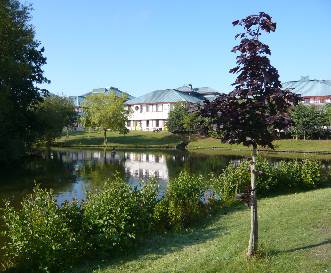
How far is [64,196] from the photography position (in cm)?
2628

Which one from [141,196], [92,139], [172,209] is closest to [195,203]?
[172,209]

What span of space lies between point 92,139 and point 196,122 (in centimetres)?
7614

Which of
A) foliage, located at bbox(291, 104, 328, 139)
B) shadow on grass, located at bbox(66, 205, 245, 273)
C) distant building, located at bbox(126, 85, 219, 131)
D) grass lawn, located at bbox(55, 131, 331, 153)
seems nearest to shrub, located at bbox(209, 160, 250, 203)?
shadow on grass, located at bbox(66, 205, 245, 273)

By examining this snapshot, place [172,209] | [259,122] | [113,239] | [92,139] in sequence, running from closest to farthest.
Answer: [259,122]
[113,239]
[172,209]
[92,139]

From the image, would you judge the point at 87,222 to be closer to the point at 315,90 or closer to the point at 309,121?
the point at 309,121

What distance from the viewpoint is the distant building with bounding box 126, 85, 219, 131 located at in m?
104

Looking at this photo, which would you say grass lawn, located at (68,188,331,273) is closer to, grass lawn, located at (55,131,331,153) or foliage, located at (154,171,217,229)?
foliage, located at (154,171,217,229)

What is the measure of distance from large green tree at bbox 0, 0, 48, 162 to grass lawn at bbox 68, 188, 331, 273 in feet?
103

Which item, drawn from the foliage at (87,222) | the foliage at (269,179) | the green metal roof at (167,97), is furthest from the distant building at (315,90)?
the foliage at (87,222)

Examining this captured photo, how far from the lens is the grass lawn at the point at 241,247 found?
963 centimetres

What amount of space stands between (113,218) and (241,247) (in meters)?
3.79

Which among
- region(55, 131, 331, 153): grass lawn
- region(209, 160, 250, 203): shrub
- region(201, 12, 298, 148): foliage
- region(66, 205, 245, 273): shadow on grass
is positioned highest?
region(201, 12, 298, 148): foliage

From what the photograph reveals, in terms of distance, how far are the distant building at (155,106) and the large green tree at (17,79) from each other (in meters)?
46.5

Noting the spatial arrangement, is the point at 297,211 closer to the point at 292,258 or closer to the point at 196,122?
the point at 292,258
